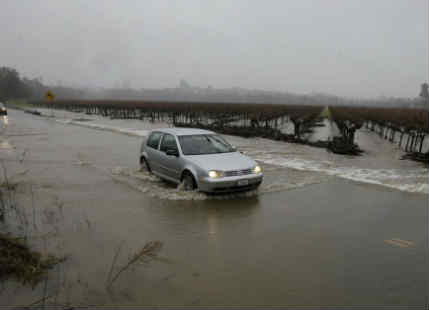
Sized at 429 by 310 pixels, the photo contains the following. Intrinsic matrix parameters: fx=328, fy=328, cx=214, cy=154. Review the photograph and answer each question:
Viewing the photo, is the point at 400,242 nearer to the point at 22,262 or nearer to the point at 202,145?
the point at 202,145

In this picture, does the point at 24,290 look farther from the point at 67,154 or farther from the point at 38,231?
the point at 67,154

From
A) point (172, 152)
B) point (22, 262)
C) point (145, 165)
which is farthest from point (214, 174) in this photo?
point (22, 262)

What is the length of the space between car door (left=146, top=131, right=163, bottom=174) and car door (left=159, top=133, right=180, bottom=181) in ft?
0.68

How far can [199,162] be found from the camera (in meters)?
7.55

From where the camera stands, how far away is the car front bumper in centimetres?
719

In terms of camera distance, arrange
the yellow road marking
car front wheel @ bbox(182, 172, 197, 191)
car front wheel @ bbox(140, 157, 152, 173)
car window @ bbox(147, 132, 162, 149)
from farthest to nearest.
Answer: car front wheel @ bbox(140, 157, 152, 173) → car window @ bbox(147, 132, 162, 149) → car front wheel @ bbox(182, 172, 197, 191) → the yellow road marking

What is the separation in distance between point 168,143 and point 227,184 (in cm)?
237

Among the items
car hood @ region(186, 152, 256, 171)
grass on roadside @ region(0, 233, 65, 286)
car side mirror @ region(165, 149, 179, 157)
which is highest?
car side mirror @ region(165, 149, 179, 157)

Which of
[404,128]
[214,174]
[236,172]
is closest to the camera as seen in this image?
[214,174]

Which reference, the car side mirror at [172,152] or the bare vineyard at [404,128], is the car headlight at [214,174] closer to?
the car side mirror at [172,152]

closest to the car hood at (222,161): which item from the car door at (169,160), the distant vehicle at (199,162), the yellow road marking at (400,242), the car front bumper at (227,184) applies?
the distant vehicle at (199,162)

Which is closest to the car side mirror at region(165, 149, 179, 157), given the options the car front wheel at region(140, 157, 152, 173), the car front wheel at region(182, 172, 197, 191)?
the car front wheel at region(182, 172, 197, 191)

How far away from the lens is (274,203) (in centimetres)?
764

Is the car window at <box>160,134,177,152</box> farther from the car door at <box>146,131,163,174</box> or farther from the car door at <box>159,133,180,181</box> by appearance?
the car door at <box>146,131,163,174</box>
